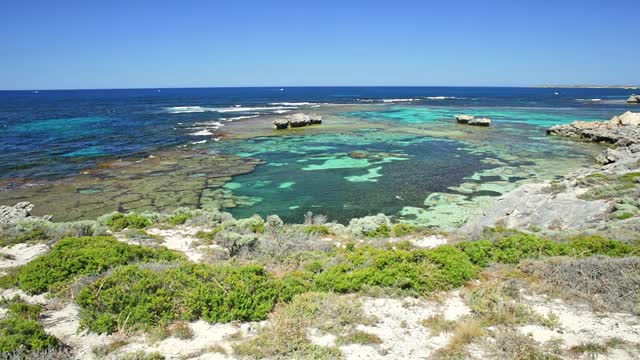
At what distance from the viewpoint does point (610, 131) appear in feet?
140

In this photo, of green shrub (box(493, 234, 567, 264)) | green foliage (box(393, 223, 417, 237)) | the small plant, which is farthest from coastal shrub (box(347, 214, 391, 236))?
the small plant

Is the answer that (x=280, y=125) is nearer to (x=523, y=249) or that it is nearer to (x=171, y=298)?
(x=523, y=249)

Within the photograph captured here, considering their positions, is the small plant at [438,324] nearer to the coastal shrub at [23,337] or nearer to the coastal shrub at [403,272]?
the coastal shrub at [403,272]

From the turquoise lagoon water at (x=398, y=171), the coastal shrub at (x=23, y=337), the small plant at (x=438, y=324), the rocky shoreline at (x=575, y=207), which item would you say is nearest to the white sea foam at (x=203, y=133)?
the turquoise lagoon water at (x=398, y=171)

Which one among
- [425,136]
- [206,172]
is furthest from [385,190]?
[425,136]

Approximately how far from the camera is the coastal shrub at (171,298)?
7.58 m

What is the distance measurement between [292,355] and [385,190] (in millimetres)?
17930

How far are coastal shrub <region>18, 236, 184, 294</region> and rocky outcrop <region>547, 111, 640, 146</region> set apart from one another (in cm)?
→ 4480

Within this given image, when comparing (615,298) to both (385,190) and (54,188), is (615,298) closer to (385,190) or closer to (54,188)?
(385,190)

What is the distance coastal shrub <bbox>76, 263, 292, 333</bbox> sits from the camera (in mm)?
7578

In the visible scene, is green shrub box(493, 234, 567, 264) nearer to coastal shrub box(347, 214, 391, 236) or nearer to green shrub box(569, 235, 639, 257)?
green shrub box(569, 235, 639, 257)

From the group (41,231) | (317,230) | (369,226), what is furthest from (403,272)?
(41,231)

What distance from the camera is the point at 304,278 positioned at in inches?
381

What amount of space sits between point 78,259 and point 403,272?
318 inches
